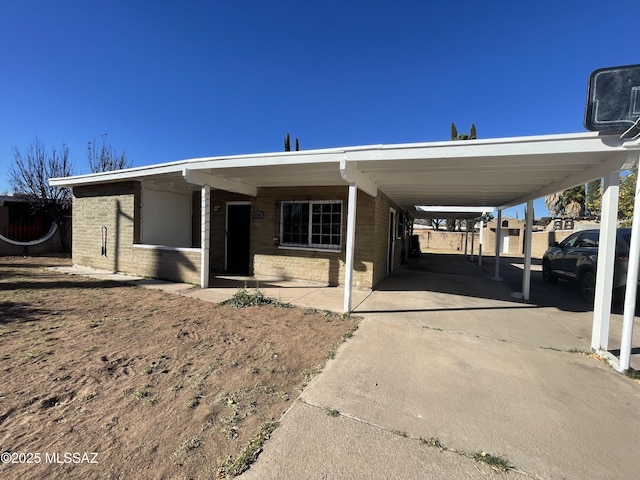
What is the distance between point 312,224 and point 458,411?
6.00 m

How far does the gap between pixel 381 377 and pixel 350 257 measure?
2.37 meters

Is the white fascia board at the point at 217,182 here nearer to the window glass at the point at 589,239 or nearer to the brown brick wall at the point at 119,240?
the brown brick wall at the point at 119,240

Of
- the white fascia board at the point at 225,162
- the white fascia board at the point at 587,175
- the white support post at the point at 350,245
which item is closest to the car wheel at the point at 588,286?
the white fascia board at the point at 587,175

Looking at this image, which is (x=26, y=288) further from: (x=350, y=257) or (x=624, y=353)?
(x=624, y=353)

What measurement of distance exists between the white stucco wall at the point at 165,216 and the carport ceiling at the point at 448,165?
2.26 feet

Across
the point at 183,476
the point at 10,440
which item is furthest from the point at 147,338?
the point at 183,476

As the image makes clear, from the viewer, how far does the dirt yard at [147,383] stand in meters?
1.93

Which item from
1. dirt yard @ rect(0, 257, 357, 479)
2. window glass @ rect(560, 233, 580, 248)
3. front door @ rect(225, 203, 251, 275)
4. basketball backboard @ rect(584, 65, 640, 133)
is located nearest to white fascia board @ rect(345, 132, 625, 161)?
basketball backboard @ rect(584, 65, 640, 133)

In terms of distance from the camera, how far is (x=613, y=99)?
3350mm

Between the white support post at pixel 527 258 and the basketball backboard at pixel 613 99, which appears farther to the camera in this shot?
the white support post at pixel 527 258

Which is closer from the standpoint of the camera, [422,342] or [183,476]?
[183,476]

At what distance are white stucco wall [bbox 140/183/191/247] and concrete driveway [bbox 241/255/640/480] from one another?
7.25 m

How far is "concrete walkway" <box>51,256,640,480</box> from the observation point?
194 cm

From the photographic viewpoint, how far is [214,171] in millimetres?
6801
